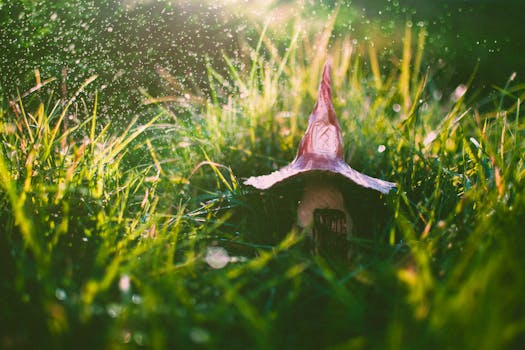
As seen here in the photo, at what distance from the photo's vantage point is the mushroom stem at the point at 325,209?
48.1 inches

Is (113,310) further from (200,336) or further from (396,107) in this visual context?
(396,107)

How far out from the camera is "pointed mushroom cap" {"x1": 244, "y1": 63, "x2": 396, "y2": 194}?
1.11 meters

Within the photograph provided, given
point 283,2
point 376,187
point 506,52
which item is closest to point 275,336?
point 376,187

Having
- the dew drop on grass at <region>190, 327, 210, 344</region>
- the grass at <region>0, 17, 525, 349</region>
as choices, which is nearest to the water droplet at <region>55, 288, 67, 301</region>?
the grass at <region>0, 17, 525, 349</region>

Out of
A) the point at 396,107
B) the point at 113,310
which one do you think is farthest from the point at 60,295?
the point at 396,107

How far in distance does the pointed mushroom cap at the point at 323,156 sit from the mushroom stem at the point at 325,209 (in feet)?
0.26

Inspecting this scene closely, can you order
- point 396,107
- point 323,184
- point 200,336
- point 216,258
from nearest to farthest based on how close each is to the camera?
point 200,336 → point 216,258 → point 323,184 → point 396,107

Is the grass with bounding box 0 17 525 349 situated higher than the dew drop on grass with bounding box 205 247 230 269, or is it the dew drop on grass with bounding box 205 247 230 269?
the grass with bounding box 0 17 525 349

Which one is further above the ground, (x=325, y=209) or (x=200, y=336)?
(x=200, y=336)

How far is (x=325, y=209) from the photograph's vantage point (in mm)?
1224

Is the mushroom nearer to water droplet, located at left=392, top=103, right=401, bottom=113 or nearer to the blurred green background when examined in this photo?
water droplet, located at left=392, top=103, right=401, bottom=113

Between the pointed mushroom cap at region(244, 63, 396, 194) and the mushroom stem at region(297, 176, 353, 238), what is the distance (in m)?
0.08

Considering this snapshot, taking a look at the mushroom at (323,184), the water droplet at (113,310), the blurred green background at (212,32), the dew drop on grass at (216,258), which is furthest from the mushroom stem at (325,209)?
the blurred green background at (212,32)

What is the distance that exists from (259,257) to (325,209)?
0.81ft
